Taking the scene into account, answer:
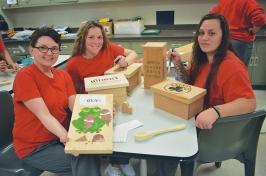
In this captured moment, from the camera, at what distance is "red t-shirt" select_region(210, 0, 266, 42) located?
2650mm

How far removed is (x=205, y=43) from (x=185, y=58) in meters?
0.45

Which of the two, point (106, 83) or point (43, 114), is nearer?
point (43, 114)

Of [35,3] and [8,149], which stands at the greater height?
[35,3]

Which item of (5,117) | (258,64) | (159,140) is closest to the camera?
(159,140)

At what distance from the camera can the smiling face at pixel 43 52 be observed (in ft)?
5.00

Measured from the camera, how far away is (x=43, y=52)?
1.53 m

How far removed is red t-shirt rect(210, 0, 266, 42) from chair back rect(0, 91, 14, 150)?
7.21 feet

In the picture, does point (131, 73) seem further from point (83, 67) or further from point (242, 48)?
point (242, 48)

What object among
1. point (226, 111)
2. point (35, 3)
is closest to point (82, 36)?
point (226, 111)

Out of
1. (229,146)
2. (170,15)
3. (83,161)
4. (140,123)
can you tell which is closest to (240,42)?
(170,15)

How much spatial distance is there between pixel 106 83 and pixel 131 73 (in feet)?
0.96

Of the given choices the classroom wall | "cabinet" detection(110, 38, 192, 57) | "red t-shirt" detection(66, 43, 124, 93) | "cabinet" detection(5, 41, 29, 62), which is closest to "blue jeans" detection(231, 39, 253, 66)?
"cabinet" detection(110, 38, 192, 57)

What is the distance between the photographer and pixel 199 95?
1.45 metres

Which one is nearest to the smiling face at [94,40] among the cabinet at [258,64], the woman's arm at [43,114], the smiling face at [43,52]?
the smiling face at [43,52]
